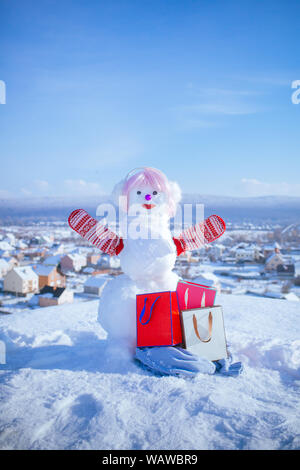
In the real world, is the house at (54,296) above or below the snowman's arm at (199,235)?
below

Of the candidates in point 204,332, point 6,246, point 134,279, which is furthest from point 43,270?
point 204,332

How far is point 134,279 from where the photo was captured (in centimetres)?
229

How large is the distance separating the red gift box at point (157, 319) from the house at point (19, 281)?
23.4ft

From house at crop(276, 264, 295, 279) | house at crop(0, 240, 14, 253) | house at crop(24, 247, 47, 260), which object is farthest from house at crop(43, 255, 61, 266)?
house at crop(276, 264, 295, 279)

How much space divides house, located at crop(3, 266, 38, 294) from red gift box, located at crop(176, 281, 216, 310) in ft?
23.9

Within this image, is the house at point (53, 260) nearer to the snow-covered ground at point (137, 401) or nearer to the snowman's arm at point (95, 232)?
the snow-covered ground at point (137, 401)

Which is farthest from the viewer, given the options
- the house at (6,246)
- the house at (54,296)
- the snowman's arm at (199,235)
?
the house at (6,246)

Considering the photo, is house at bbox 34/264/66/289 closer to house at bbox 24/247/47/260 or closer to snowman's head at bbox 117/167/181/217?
house at bbox 24/247/47/260

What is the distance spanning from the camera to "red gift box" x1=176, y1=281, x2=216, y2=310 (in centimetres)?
206

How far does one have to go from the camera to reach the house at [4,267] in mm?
9359

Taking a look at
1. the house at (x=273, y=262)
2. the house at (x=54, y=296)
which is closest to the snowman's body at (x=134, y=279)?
the house at (x=54, y=296)
